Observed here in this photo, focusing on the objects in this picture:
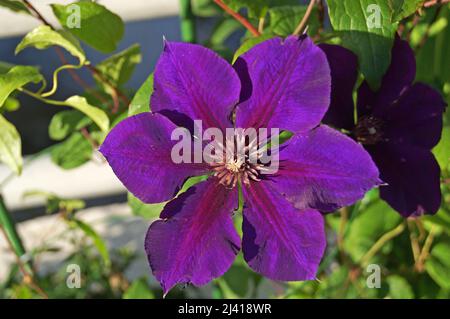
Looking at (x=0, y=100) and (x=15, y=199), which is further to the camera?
(x=15, y=199)

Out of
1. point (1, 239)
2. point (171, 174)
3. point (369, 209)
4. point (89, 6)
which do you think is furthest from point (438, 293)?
point (1, 239)

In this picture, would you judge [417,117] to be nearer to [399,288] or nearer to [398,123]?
[398,123]

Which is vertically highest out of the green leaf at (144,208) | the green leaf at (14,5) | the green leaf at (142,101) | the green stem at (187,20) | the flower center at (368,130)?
the green leaf at (14,5)

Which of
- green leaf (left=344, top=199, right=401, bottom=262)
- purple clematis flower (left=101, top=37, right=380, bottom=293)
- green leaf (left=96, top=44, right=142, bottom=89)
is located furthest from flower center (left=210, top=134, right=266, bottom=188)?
green leaf (left=344, top=199, right=401, bottom=262)

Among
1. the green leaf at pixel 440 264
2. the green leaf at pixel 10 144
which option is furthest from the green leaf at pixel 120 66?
the green leaf at pixel 440 264

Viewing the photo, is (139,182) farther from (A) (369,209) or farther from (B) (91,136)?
(A) (369,209)

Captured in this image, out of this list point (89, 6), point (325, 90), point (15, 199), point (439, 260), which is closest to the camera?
point (325, 90)

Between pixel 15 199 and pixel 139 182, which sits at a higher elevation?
pixel 139 182

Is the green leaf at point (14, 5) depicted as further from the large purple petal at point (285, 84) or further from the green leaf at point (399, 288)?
the green leaf at point (399, 288)
